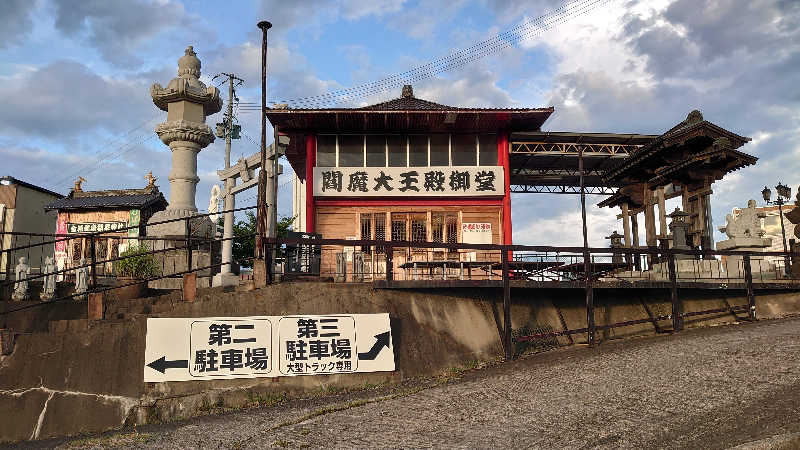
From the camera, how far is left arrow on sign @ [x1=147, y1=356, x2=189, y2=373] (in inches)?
383

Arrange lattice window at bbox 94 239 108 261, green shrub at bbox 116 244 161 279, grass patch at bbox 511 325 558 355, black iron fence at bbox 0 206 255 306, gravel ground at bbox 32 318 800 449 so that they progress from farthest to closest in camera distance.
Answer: lattice window at bbox 94 239 108 261 < green shrub at bbox 116 244 161 279 < grass patch at bbox 511 325 558 355 < black iron fence at bbox 0 206 255 306 < gravel ground at bbox 32 318 800 449

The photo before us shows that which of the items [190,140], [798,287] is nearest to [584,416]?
[798,287]

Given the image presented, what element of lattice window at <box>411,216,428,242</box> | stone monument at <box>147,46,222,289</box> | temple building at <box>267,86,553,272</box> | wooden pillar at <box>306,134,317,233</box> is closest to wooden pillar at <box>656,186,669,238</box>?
temple building at <box>267,86,553,272</box>

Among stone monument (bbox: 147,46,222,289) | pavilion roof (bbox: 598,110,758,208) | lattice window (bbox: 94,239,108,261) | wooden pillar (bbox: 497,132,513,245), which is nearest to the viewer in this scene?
pavilion roof (bbox: 598,110,758,208)

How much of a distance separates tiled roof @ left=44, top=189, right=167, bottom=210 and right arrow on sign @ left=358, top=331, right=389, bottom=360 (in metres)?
20.6

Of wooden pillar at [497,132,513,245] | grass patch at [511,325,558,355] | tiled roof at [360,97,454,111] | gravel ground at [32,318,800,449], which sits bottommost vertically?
gravel ground at [32,318,800,449]

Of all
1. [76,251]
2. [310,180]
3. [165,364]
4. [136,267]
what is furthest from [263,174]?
[76,251]

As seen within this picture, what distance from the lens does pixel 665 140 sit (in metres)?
18.9

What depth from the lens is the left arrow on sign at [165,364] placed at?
9.72 meters

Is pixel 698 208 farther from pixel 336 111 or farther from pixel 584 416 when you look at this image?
pixel 584 416

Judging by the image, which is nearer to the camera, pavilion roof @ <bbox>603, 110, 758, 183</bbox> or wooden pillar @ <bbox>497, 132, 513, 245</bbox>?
pavilion roof @ <bbox>603, 110, 758, 183</bbox>

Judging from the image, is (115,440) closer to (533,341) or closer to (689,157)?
(533,341)

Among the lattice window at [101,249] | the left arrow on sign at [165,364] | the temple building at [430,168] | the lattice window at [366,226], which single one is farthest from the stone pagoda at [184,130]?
the left arrow on sign at [165,364]

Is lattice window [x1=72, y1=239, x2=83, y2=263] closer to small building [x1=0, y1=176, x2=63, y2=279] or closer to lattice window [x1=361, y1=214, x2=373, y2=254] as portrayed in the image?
small building [x1=0, y1=176, x2=63, y2=279]
